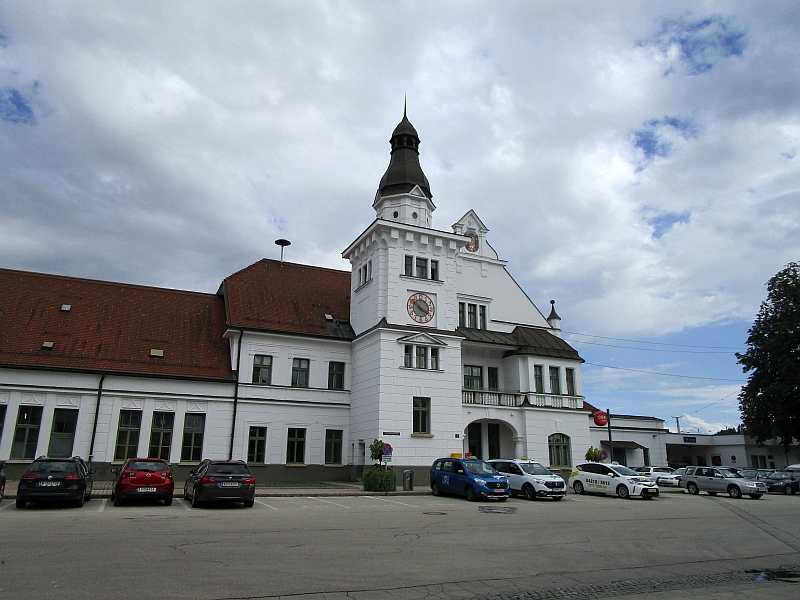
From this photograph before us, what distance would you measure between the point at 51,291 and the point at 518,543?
30.8 m

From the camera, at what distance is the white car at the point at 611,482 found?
26.9 m

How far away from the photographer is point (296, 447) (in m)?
33.5

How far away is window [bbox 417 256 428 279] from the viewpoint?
35281 millimetres

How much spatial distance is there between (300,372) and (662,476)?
24.8 m

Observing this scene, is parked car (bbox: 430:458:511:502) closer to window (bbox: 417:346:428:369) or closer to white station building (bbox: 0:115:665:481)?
white station building (bbox: 0:115:665:481)

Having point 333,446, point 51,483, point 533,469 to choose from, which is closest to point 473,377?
point 333,446

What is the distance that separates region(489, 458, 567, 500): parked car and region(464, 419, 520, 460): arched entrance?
386 inches

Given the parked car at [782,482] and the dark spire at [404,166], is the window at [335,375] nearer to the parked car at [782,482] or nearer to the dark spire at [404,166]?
the dark spire at [404,166]

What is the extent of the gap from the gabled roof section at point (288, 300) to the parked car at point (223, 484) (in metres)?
15.5

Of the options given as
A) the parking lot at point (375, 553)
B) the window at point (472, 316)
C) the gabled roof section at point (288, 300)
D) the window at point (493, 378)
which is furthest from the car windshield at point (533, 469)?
the gabled roof section at point (288, 300)

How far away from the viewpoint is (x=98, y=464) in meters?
28.8

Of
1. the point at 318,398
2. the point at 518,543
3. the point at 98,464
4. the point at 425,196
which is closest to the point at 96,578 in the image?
the point at 518,543

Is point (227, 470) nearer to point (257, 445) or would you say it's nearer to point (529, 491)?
point (529, 491)

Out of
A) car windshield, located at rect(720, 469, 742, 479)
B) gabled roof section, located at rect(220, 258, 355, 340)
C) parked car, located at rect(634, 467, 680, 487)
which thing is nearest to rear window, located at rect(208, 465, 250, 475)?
gabled roof section, located at rect(220, 258, 355, 340)
